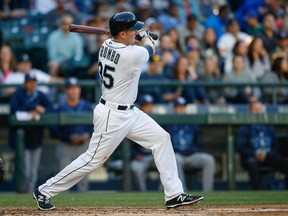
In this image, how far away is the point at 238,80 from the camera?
13266 millimetres

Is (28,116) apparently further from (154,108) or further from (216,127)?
(216,127)

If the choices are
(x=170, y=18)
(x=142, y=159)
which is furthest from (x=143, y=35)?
(x=170, y=18)

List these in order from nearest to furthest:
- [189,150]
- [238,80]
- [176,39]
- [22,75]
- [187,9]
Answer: [189,150] < [22,75] < [238,80] < [176,39] < [187,9]

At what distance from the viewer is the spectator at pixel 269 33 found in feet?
48.4

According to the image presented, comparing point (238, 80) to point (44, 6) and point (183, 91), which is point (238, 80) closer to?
point (183, 91)

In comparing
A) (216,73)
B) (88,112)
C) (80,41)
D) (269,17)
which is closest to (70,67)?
(80,41)

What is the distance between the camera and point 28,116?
12.2 metres

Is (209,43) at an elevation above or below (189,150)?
above

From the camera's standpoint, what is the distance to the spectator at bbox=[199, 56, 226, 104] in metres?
13.1

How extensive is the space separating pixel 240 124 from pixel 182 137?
866mm

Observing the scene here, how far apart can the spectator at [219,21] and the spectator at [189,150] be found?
2652 mm

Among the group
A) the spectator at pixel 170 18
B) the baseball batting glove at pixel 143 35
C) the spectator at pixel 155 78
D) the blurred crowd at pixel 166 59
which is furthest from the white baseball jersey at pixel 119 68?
the spectator at pixel 170 18

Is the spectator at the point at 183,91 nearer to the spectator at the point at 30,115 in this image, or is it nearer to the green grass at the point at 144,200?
the spectator at the point at 30,115

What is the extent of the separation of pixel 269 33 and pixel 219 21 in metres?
0.89
